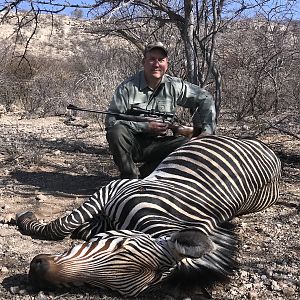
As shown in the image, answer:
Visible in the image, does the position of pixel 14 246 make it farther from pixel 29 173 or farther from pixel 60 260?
pixel 29 173

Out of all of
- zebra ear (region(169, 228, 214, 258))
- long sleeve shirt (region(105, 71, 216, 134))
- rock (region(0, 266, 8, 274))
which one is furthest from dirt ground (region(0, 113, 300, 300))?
long sleeve shirt (region(105, 71, 216, 134))

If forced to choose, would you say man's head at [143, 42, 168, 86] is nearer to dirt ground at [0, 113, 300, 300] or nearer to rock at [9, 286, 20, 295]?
dirt ground at [0, 113, 300, 300]

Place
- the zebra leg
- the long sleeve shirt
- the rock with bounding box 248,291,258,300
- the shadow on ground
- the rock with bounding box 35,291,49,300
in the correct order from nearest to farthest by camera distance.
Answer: the rock with bounding box 35,291,49,300
the rock with bounding box 248,291,258,300
the zebra leg
the long sleeve shirt
the shadow on ground

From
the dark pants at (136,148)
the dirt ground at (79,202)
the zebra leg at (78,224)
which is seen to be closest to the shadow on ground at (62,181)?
the dirt ground at (79,202)

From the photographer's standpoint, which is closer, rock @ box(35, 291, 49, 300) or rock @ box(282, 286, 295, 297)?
rock @ box(35, 291, 49, 300)

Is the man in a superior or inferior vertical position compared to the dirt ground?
superior

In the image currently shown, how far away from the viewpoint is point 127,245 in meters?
2.85

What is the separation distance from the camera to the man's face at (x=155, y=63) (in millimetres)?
5000

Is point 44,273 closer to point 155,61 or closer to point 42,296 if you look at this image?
point 42,296

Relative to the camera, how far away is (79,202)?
16.0 feet

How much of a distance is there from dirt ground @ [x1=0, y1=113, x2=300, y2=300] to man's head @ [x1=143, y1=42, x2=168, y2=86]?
1.25m

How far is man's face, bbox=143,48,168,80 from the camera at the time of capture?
500cm

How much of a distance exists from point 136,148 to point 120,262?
2.46 metres

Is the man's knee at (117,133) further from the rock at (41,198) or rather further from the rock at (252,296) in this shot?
the rock at (252,296)
